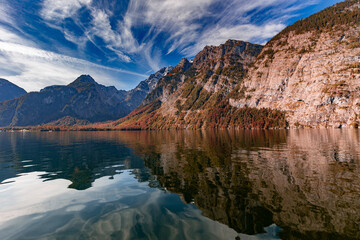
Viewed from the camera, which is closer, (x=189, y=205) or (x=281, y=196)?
(x=189, y=205)

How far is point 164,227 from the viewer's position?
10711 mm

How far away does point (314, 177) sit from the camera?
1930cm

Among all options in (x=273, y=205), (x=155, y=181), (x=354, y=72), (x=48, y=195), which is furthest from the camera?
(x=354, y=72)

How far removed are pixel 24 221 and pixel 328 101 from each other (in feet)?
751

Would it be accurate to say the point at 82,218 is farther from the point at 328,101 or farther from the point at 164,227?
the point at 328,101

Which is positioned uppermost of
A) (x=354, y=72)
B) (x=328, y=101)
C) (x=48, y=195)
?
(x=354, y=72)

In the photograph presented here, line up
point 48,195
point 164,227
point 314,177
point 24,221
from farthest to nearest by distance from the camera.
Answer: point 314,177 < point 48,195 < point 24,221 < point 164,227

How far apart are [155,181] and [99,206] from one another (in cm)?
774

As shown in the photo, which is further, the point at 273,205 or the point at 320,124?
the point at 320,124

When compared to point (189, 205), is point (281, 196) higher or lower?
higher

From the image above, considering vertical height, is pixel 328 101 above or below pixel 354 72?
below

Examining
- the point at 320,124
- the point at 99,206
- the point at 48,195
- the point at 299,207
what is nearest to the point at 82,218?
the point at 99,206

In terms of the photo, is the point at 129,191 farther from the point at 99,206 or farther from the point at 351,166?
the point at 351,166

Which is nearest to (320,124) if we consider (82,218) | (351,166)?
(351,166)
